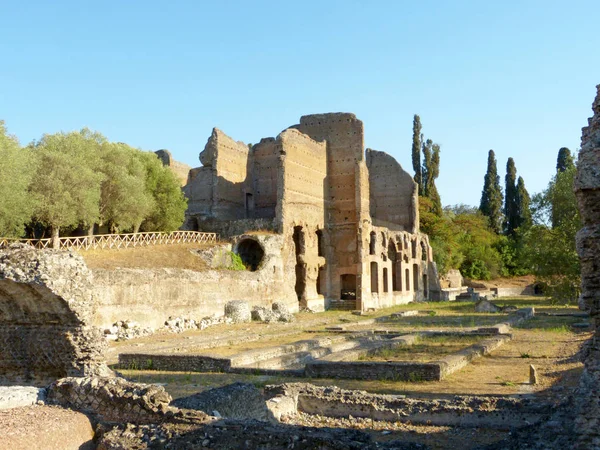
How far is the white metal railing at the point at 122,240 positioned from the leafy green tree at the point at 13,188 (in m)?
0.71

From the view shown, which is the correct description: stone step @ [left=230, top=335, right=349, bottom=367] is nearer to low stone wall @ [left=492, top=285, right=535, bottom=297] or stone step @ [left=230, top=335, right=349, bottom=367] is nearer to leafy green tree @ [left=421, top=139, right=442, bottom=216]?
low stone wall @ [left=492, top=285, right=535, bottom=297]

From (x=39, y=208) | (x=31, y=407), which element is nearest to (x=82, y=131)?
(x=39, y=208)

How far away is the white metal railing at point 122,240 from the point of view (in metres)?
24.1

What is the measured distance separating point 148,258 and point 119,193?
647 cm

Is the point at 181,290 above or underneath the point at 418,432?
above

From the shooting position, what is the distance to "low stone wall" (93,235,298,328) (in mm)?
19234

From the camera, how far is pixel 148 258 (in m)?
24.8

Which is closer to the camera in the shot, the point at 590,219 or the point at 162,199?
the point at 590,219

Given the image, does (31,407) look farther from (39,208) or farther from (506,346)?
(39,208)

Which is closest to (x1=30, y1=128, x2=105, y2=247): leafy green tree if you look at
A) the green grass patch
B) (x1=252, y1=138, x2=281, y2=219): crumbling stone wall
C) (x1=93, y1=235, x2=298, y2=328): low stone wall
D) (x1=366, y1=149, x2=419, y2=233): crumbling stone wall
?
(x1=93, y1=235, x2=298, y2=328): low stone wall

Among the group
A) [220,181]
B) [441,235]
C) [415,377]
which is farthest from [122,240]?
[441,235]

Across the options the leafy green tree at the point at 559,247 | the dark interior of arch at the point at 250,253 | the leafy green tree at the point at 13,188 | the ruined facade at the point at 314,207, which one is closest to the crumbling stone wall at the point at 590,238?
the leafy green tree at the point at 559,247

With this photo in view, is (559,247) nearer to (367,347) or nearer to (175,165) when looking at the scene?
(367,347)

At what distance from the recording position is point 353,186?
37.5 m
